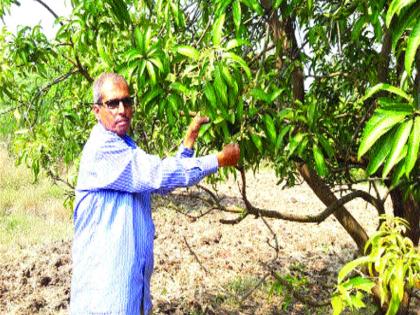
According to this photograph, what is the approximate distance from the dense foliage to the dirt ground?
1305 millimetres

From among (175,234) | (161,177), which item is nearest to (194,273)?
(175,234)

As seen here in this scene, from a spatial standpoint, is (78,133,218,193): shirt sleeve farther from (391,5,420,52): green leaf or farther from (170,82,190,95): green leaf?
(391,5,420,52): green leaf

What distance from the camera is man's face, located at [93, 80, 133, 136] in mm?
2420

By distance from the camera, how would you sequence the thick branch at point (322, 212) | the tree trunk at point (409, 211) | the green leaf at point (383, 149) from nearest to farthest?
the green leaf at point (383, 149)
the thick branch at point (322, 212)
the tree trunk at point (409, 211)

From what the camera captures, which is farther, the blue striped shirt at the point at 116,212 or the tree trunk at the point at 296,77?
the tree trunk at the point at 296,77

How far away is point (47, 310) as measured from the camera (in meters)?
5.04

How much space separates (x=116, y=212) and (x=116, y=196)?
0.07m

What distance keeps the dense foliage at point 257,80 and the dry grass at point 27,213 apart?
3.46 metres

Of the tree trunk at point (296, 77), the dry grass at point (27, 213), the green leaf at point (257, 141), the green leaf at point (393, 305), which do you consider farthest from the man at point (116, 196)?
the dry grass at point (27, 213)

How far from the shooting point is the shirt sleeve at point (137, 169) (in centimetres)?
233

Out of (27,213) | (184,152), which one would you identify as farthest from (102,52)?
(27,213)

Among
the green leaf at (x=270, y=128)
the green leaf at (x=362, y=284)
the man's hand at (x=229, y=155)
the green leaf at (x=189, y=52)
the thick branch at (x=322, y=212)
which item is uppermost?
the green leaf at (x=189, y=52)

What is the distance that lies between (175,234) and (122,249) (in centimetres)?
479

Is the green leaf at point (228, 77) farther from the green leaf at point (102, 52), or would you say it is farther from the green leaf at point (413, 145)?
the green leaf at point (102, 52)
